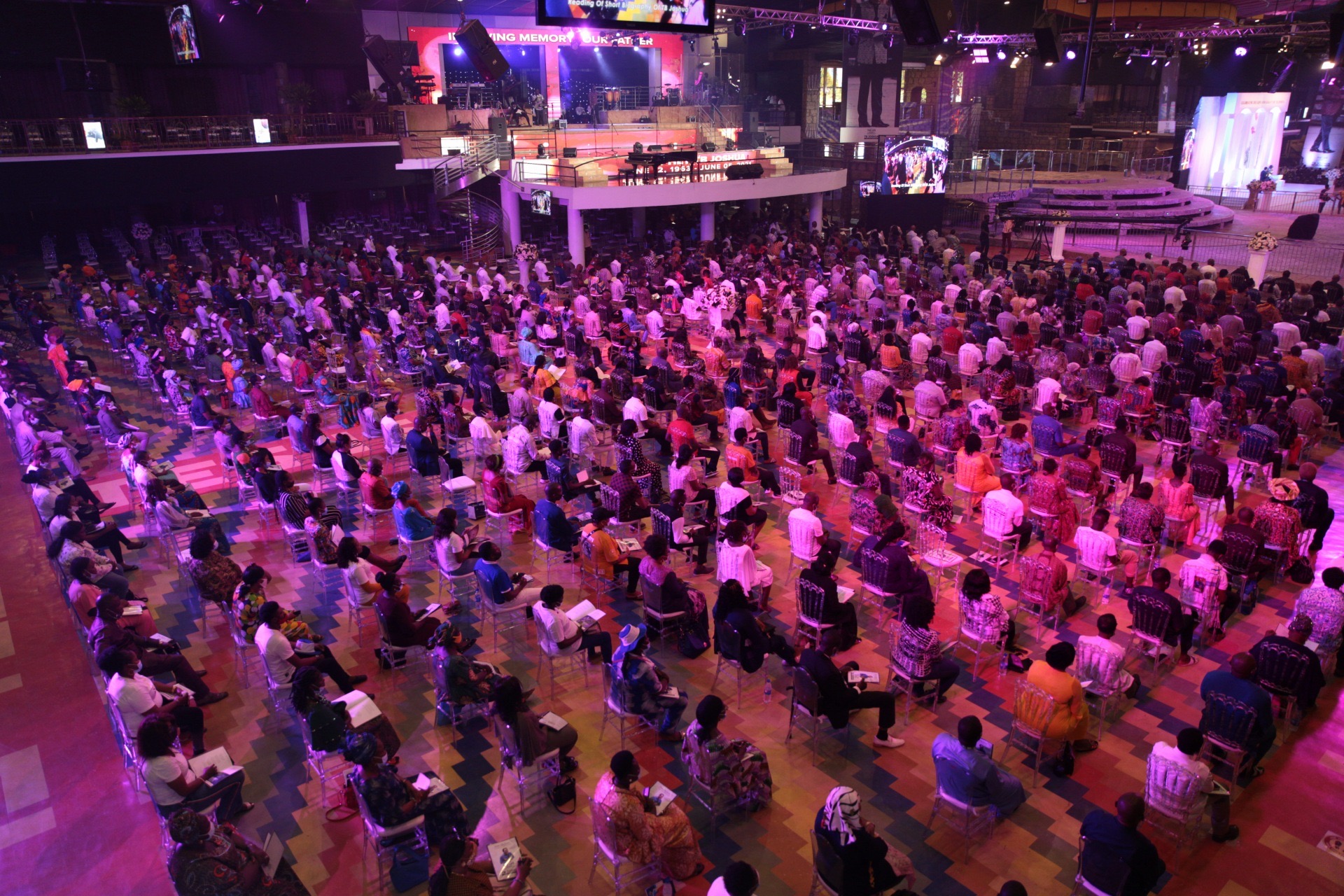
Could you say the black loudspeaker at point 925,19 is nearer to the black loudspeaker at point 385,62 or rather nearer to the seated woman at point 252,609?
the seated woman at point 252,609

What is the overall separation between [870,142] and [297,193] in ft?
68.1

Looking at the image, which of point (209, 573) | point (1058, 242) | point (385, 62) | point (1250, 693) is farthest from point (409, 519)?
point (385, 62)

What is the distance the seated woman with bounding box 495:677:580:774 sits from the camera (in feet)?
20.2

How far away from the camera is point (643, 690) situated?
270 inches

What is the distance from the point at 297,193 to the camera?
3012 centimetres

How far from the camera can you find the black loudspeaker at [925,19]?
17.0 m

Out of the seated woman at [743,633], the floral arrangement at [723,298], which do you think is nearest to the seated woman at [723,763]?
the seated woman at [743,633]

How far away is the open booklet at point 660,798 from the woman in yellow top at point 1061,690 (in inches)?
109

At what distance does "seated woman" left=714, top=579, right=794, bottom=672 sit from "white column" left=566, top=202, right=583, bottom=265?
19.1 meters

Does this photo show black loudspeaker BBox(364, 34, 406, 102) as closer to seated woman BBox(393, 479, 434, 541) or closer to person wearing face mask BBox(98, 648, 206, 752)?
seated woman BBox(393, 479, 434, 541)

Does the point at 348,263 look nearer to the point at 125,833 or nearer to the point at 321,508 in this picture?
the point at 321,508

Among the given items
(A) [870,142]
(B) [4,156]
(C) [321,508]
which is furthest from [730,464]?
(A) [870,142]

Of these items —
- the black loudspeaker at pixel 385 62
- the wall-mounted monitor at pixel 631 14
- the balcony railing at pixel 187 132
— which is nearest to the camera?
the wall-mounted monitor at pixel 631 14

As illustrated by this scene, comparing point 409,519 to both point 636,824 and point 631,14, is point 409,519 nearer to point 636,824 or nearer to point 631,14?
point 636,824
